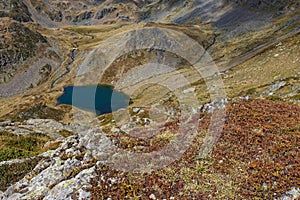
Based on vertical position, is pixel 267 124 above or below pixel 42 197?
below

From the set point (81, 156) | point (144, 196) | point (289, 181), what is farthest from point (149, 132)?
point (289, 181)

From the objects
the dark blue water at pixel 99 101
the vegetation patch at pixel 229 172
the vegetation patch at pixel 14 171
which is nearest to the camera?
the vegetation patch at pixel 229 172

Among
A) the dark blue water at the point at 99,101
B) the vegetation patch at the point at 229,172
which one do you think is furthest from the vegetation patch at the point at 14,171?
the dark blue water at the point at 99,101

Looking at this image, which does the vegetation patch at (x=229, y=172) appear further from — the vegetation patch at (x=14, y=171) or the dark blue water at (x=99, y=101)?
the dark blue water at (x=99, y=101)

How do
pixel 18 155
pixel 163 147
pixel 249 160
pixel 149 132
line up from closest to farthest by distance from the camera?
pixel 249 160, pixel 163 147, pixel 149 132, pixel 18 155

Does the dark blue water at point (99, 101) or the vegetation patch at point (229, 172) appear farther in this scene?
the dark blue water at point (99, 101)

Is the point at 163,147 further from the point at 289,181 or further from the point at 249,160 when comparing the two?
the point at 289,181

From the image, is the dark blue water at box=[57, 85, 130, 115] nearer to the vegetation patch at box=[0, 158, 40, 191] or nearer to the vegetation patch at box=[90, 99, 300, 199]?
the vegetation patch at box=[0, 158, 40, 191]

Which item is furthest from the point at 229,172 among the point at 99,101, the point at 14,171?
the point at 99,101

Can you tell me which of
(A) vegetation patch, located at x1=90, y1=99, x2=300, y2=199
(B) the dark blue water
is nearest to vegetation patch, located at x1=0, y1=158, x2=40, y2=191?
(A) vegetation patch, located at x1=90, y1=99, x2=300, y2=199

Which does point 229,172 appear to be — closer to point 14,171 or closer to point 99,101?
point 14,171

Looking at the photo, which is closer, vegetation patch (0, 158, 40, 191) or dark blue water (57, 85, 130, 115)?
vegetation patch (0, 158, 40, 191)
